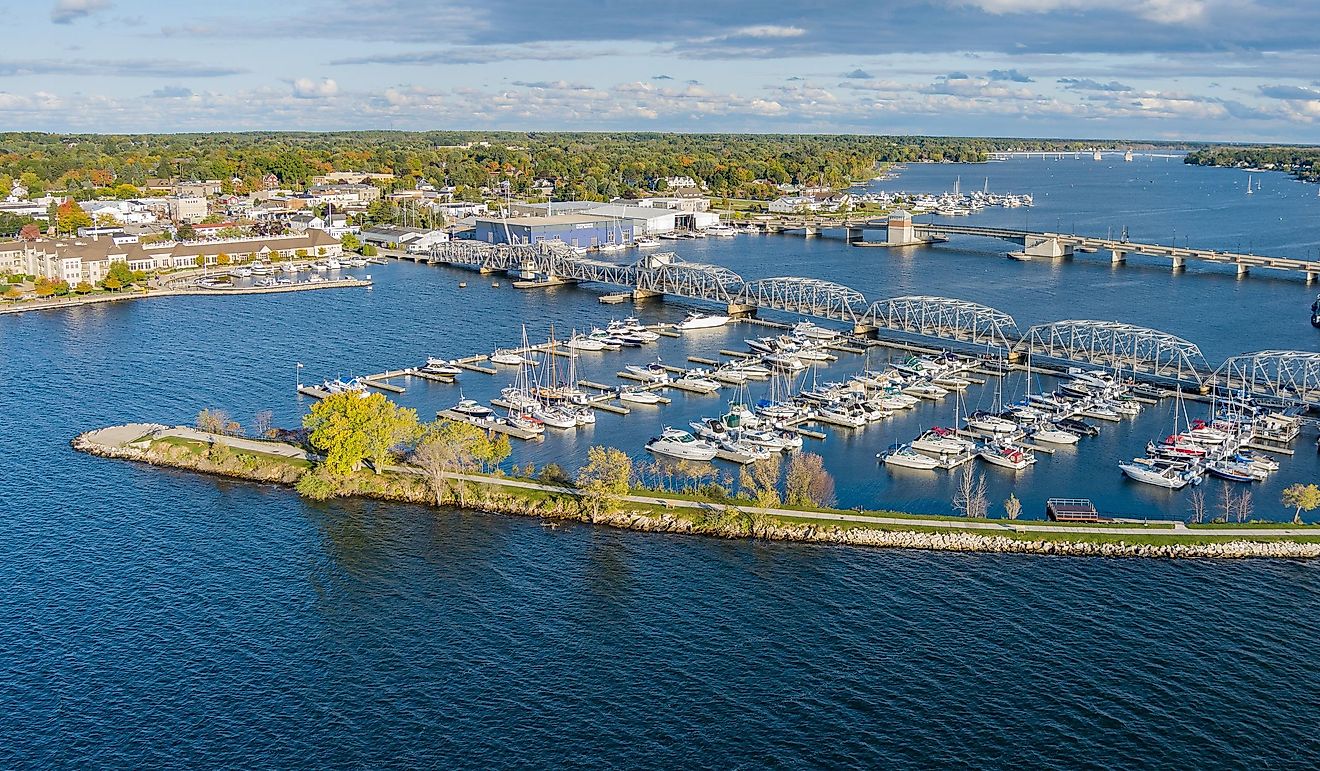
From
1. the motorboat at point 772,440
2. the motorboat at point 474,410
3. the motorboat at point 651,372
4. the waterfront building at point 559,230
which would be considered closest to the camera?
the motorboat at point 772,440

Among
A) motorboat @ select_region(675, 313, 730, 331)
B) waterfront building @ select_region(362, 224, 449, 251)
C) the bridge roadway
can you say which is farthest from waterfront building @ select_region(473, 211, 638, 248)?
motorboat @ select_region(675, 313, 730, 331)

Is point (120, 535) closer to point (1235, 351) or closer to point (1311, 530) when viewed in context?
point (1311, 530)

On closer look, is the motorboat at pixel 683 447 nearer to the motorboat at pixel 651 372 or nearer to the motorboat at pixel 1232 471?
the motorboat at pixel 651 372

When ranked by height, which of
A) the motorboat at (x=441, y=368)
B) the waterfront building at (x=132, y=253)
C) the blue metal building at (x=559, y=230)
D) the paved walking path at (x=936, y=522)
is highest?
the blue metal building at (x=559, y=230)

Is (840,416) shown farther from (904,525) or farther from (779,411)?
(904,525)

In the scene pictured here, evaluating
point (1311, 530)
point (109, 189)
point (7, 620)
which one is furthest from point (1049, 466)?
point (109, 189)

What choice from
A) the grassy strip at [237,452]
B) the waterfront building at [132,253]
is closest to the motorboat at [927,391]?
the grassy strip at [237,452]

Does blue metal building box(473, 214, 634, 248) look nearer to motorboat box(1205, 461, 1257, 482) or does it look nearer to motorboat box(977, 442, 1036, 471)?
motorboat box(977, 442, 1036, 471)
